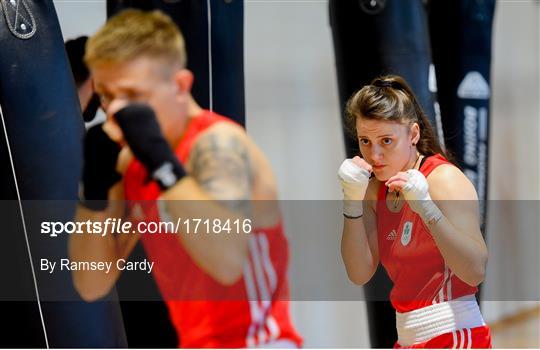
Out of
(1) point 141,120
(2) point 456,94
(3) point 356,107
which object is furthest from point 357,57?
(1) point 141,120

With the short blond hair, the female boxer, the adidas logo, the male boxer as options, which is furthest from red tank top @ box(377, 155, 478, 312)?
the short blond hair

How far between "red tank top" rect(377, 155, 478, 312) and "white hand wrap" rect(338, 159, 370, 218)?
0.04 meters

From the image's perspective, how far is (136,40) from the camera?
1445 mm

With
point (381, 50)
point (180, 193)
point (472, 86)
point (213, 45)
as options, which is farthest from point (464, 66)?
point (180, 193)

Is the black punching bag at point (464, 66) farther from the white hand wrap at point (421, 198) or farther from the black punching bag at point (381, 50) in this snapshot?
the white hand wrap at point (421, 198)

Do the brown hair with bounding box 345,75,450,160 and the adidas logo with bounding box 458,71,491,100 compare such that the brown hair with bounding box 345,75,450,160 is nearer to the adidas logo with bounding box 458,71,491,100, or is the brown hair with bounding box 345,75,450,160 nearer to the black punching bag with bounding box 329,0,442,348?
the black punching bag with bounding box 329,0,442,348

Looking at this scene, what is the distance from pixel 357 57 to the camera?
164cm

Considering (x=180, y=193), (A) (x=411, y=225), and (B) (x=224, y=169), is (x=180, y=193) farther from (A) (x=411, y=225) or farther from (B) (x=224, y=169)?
(A) (x=411, y=225)

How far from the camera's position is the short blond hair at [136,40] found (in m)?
1.44

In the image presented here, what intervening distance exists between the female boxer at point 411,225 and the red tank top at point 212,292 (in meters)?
0.15

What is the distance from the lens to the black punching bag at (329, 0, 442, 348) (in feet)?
5.32

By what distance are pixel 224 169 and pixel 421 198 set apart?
31cm

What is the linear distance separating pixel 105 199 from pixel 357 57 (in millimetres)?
511

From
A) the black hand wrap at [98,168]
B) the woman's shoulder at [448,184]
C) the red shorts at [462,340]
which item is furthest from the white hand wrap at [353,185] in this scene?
the black hand wrap at [98,168]
